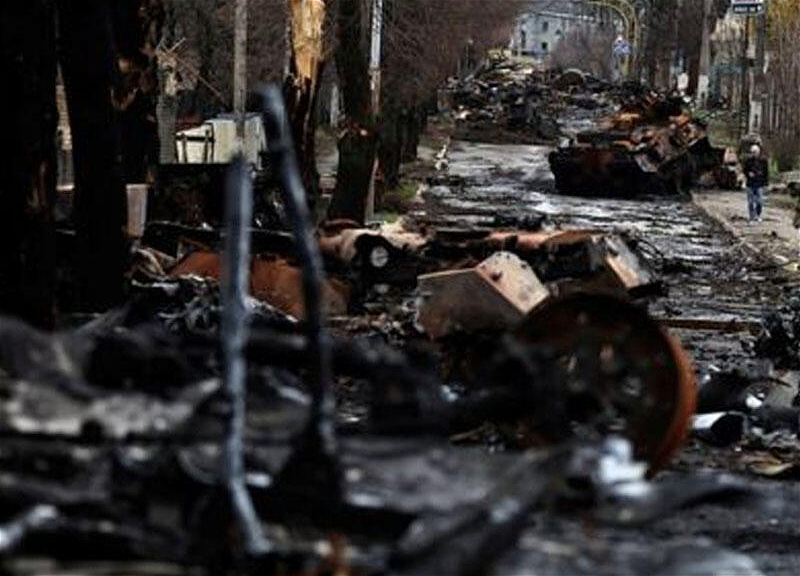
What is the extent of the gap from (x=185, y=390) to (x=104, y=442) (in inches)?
10.9

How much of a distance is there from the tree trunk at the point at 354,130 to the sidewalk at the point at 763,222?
6317 millimetres

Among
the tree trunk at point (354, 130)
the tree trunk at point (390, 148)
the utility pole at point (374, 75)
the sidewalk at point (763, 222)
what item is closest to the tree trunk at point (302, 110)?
the tree trunk at point (354, 130)

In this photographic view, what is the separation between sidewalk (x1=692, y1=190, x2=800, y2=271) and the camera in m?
29.0

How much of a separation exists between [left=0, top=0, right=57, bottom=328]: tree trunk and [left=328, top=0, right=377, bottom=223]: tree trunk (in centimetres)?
1484

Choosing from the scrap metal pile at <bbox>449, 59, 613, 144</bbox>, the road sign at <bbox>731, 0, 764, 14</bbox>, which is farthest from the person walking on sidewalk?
the scrap metal pile at <bbox>449, 59, 613, 144</bbox>

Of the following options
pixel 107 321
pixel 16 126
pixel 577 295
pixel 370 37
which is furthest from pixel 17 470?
pixel 370 37

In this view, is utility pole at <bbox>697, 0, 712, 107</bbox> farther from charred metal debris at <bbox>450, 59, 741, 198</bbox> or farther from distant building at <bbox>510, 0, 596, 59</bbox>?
distant building at <bbox>510, 0, 596, 59</bbox>

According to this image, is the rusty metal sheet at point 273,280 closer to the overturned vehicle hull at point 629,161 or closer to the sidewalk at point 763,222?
the sidewalk at point 763,222

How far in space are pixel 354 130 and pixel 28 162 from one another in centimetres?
1556

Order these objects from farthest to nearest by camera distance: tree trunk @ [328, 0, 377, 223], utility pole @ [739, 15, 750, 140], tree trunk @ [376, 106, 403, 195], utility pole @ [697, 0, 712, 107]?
1. utility pole @ [697, 0, 712, 107]
2. utility pole @ [739, 15, 750, 140]
3. tree trunk @ [376, 106, 403, 195]
4. tree trunk @ [328, 0, 377, 223]

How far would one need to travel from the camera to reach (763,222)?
34344 mm

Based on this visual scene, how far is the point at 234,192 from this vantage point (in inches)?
148

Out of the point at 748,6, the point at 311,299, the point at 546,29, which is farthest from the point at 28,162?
the point at 546,29

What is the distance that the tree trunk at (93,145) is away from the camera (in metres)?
14.0
